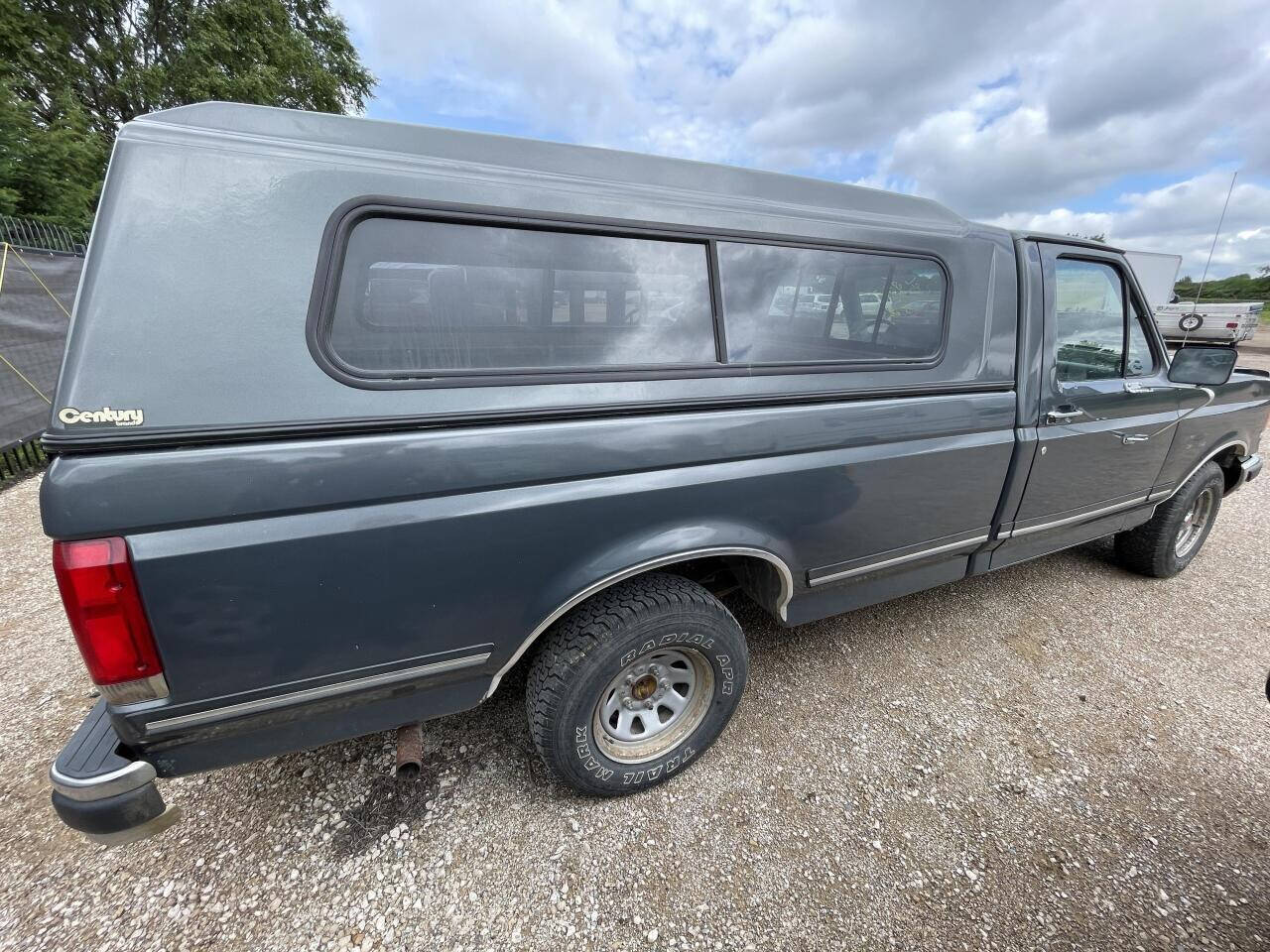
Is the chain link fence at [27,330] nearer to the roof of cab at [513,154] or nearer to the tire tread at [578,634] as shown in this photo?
the roof of cab at [513,154]

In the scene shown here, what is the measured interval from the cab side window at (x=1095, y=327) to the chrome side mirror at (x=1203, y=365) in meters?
0.11

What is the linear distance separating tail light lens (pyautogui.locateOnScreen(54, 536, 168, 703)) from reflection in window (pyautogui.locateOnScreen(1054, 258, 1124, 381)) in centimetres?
351

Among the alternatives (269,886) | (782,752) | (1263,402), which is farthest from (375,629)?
(1263,402)

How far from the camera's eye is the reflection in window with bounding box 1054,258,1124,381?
2627 mm

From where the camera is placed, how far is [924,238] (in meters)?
2.27

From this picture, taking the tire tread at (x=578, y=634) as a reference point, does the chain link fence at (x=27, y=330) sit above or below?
above

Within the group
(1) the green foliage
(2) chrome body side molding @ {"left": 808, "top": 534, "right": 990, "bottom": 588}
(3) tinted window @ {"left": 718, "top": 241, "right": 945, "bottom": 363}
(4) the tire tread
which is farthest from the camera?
(1) the green foliage

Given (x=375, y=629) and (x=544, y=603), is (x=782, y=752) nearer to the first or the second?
(x=544, y=603)

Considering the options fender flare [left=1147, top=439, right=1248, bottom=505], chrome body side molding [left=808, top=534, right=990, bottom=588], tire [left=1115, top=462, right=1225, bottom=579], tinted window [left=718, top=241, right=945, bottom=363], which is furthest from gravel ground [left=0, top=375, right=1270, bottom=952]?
tinted window [left=718, top=241, right=945, bottom=363]

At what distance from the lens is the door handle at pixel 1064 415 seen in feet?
8.44

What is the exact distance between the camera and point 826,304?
226 centimetres

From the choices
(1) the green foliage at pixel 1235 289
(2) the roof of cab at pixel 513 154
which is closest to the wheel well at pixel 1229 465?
(2) the roof of cab at pixel 513 154

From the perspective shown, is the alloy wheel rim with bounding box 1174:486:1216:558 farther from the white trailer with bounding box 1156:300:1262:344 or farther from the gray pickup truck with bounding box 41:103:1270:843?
the white trailer with bounding box 1156:300:1262:344

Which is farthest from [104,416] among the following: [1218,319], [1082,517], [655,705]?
[1218,319]
